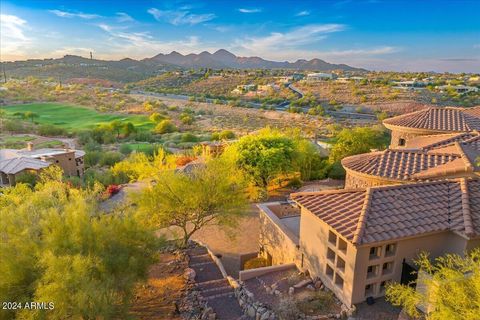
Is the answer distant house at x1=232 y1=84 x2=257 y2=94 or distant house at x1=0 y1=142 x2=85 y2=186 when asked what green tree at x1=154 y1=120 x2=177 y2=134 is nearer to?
distant house at x1=0 y1=142 x2=85 y2=186

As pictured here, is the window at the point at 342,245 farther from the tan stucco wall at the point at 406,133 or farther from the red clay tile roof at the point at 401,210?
the tan stucco wall at the point at 406,133

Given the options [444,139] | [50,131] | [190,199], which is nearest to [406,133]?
[444,139]

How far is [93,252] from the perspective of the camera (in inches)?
422

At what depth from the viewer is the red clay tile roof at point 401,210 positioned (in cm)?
1110

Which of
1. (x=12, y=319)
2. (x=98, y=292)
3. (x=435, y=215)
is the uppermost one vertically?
(x=435, y=215)

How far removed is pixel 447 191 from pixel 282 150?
14.3 meters

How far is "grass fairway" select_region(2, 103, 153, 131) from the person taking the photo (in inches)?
2731

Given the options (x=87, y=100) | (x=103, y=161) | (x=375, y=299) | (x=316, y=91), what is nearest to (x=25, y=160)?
(x=103, y=161)

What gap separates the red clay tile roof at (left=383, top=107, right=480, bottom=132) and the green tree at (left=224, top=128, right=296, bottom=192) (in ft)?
24.4

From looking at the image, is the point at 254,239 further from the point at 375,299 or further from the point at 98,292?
the point at 98,292

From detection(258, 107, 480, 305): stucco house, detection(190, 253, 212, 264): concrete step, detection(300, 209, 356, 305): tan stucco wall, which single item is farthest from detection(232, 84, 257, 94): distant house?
detection(300, 209, 356, 305): tan stucco wall

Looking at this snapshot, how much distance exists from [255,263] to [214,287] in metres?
4.37

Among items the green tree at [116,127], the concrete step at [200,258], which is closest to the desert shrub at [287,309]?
the concrete step at [200,258]

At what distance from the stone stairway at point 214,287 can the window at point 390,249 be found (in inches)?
208
